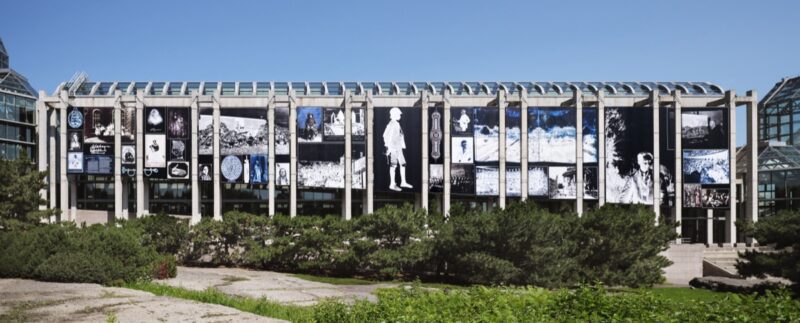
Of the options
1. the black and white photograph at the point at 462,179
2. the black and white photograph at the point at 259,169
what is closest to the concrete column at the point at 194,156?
the black and white photograph at the point at 259,169

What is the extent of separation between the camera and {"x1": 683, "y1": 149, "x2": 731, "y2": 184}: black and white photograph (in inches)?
2532

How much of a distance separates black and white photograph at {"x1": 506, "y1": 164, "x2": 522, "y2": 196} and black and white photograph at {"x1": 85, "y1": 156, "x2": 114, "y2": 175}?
123 feet

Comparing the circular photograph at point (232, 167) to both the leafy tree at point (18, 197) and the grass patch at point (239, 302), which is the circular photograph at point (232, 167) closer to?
the leafy tree at point (18, 197)

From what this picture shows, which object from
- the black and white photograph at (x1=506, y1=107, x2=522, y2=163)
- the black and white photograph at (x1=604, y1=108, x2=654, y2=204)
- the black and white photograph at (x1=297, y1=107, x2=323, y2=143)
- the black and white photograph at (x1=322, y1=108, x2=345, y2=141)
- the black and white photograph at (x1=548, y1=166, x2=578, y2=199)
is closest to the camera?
the black and white photograph at (x1=297, y1=107, x2=323, y2=143)

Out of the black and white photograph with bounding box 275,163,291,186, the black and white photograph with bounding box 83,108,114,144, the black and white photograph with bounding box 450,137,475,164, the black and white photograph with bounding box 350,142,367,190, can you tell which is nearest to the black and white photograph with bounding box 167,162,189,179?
the black and white photograph with bounding box 83,108,114,144

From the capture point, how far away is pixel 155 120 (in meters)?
62.9

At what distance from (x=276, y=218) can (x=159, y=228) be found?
7.11 m

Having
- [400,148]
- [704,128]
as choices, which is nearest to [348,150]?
[400,148]

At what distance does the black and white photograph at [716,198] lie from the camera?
64.4 metres

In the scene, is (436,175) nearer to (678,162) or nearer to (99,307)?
(678,162)

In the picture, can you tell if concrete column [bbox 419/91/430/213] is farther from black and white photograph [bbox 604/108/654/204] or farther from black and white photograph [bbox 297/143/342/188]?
black and white photograph [bbox 604/108/654/204]

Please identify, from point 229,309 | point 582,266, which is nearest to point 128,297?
point 229,309

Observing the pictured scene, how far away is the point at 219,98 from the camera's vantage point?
213 ft

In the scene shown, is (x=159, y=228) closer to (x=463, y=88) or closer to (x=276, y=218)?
(x=276, y=218)
